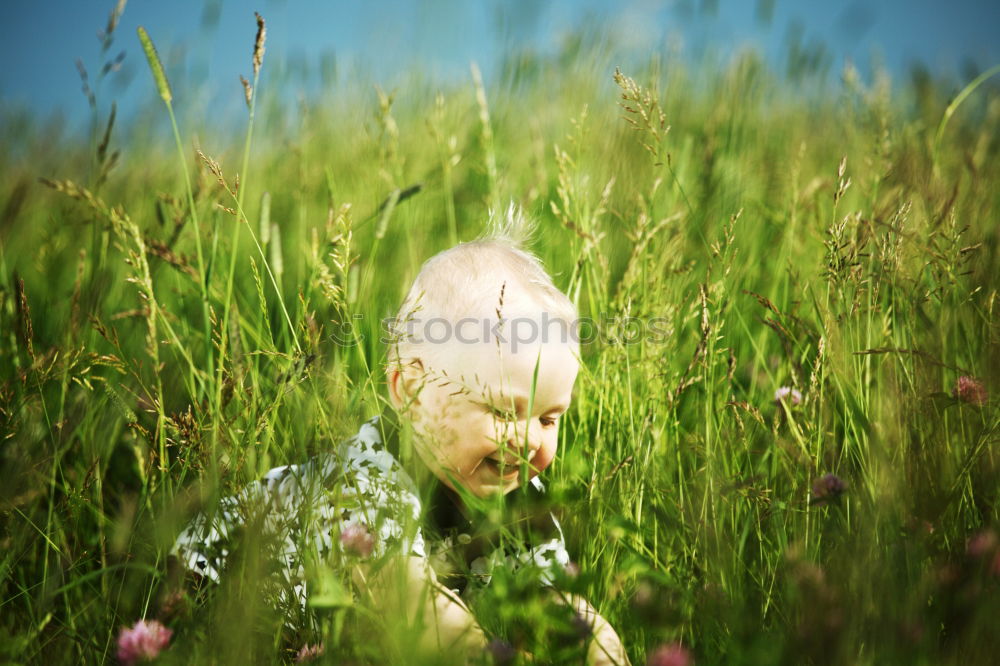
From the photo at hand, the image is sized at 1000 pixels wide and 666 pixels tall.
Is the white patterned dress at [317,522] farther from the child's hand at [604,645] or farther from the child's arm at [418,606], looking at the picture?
the child's hand at [604,645]

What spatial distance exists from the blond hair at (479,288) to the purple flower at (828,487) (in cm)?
62

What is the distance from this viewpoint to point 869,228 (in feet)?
4.85

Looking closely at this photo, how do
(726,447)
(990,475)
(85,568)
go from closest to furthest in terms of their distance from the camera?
1. (990,475)
2. (85,568)
3. (726,447)

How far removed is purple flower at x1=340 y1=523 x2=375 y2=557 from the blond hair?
406 millimetres

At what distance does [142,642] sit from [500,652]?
0.53 meters

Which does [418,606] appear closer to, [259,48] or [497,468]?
[497,468]

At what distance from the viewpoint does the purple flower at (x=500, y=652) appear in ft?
3.76

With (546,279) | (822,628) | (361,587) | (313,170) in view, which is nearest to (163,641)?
(361,587)

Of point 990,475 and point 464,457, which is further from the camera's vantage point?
point 464,457

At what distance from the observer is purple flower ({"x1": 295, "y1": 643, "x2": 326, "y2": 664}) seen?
47.6 inches

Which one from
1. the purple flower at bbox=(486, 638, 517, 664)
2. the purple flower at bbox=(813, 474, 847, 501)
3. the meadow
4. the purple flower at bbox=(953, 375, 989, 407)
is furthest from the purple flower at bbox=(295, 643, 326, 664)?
the purple flower at bbox=(953, 375, 989, 407)

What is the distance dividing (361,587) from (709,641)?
0.55 m

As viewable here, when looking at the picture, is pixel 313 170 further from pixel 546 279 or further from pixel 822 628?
pixel 822 628

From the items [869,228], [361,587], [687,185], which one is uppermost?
[687,185]
